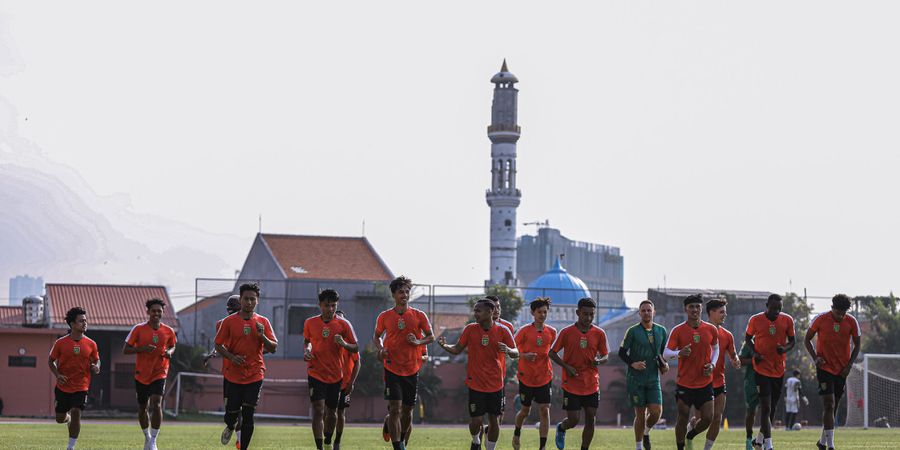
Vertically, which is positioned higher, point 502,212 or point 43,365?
point 502,212

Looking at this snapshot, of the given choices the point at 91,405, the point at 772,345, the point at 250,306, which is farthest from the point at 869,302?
the point at 250,306

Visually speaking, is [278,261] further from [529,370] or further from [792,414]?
[529,370]

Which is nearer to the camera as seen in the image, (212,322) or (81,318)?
(81,318)

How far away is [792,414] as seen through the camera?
4025 centimetres

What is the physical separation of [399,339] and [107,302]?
5183cm

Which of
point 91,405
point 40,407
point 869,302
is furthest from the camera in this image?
point 869,302

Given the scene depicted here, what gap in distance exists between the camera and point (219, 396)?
57344mm

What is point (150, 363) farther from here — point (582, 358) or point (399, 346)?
point (582, 358)

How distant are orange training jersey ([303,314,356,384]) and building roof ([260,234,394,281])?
57118 millimetres

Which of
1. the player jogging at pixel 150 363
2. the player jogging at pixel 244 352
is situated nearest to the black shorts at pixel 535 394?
the player jogging at pixel 244 352

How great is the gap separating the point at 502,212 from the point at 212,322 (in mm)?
64996

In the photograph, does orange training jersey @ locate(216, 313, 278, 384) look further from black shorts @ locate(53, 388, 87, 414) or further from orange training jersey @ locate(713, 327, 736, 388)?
orange training jersey @ locate(713, 327, 736, 388)

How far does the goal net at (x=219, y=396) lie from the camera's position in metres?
56.2

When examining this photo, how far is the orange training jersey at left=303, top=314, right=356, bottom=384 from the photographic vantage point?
17672mm
